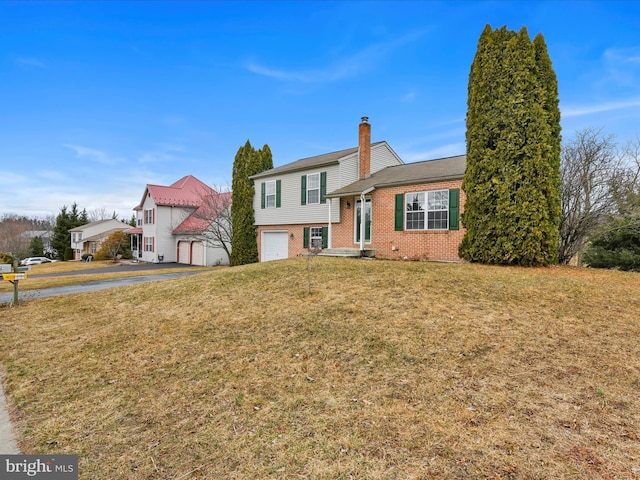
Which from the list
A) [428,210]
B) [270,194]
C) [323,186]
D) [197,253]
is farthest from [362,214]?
A: [197,253]

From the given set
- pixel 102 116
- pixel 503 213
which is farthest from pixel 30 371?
pixel 102 116

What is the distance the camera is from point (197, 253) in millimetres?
26578

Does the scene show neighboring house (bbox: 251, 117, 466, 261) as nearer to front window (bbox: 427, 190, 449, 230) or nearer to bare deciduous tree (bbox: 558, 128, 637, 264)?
front window (bbox: 427, 190, 449, 230)

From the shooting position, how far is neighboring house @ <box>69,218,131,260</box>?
40656 millimetres

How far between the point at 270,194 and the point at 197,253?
34.5 feet

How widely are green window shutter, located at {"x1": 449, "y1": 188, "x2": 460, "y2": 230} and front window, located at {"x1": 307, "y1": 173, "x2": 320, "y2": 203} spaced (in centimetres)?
705

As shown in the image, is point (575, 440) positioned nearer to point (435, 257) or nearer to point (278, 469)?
point (278, 469)

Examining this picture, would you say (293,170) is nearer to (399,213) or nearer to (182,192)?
(399,213)

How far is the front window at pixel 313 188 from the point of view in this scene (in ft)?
56.5

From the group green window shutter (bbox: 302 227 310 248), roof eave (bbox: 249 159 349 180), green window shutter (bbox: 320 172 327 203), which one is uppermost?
roof eave (bbox: 249 159 349 180)

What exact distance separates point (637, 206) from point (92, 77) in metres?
22.3

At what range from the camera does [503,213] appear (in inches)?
393

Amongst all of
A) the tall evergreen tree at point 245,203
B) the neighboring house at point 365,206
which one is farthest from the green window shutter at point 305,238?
the tall evergreen tree at point 245,203

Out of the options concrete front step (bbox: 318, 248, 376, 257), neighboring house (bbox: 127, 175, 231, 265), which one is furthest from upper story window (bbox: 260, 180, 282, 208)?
concrete front step (bbox: 318, 248, 376, 257)
